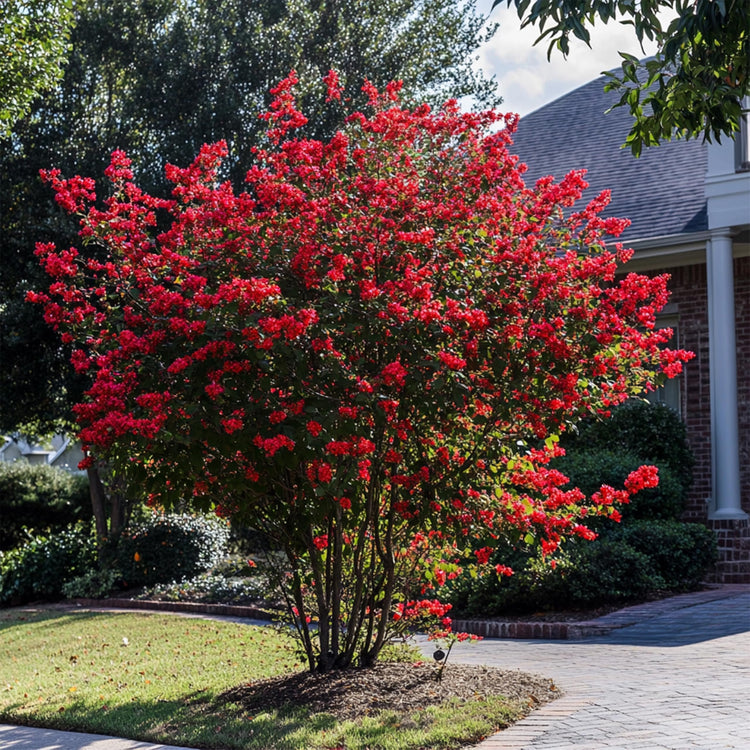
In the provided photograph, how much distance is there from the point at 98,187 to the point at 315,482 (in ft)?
37.4

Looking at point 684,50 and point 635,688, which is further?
point 635,688

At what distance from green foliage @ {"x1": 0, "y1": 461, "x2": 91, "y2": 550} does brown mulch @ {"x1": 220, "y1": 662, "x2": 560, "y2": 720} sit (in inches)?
573

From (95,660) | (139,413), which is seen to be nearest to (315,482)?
(139,413)

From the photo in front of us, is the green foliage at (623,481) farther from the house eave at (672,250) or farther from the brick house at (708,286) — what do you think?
the house eave at (672,250)

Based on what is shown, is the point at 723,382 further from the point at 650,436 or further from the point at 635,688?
the point at 635,688

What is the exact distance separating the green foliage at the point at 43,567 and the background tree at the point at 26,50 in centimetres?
676

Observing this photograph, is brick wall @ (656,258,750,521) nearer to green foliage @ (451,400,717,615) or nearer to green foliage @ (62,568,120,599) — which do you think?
green foliage @ (451,400,717,615)

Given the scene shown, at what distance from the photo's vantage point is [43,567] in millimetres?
16141

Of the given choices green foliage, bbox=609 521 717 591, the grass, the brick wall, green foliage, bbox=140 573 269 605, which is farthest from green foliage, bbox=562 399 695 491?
the grass

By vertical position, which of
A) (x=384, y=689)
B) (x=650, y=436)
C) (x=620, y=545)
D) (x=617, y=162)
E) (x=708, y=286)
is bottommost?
(x=384, y=689)

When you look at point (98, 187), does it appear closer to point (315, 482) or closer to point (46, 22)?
point (46, 22)

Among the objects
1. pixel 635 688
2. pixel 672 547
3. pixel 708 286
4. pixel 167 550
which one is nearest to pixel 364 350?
pixel 635 688

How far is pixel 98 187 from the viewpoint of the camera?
16.4m

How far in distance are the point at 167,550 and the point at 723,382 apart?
28.1ft
